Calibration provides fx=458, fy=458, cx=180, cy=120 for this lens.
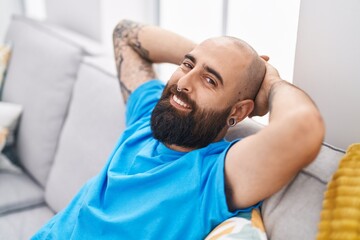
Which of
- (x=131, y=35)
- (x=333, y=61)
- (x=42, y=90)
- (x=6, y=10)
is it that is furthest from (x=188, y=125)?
(x=6, y=10)

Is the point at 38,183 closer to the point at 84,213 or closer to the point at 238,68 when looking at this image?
the point at 84,213

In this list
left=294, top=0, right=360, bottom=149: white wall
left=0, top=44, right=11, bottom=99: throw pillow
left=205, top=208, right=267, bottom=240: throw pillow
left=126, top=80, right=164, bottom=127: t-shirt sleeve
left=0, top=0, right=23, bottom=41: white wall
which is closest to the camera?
left=205, top=208, right=267, bottom=240: throw pillow

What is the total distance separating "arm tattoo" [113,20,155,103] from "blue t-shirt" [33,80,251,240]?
203 millimetres

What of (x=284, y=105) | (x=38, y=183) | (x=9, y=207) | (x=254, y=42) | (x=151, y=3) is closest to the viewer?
(x=284, y=105)

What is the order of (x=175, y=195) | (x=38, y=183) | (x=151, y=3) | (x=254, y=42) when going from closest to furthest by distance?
(x=175, y=195), (x=254, y=42), (x=38, y=183), (x=151, y=3)

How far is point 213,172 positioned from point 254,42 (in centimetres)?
72

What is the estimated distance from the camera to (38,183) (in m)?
2.00

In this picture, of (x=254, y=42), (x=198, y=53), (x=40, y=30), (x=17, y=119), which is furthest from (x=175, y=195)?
(x=40, y=30)

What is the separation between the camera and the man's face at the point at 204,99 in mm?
1147

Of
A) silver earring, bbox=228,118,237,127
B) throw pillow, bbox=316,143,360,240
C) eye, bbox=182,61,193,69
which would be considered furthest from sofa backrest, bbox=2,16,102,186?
throw pillow, bbox=316,143,360,240

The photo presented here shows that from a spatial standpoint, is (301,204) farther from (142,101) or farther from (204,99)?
(142,101)

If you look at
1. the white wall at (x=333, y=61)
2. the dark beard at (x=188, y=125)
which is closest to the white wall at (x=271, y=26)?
the white wall at (x=333, y=61)

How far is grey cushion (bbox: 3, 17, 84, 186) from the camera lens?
1.92 metres

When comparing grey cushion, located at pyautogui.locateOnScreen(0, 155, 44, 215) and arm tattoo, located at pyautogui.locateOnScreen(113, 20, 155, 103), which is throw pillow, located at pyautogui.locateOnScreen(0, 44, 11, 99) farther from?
arm tattoo, located at pyautogui.locateOnScreen(113, 20, 155, 103)
